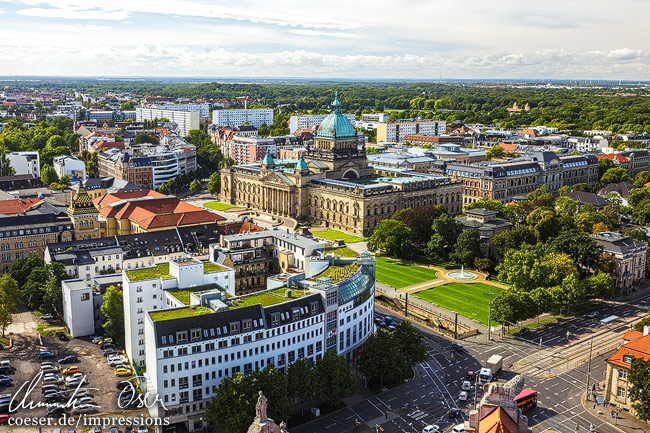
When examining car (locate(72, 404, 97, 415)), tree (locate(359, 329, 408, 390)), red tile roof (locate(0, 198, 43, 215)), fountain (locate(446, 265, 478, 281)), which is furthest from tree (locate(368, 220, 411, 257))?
car (locate(72, 404, 97, 415))

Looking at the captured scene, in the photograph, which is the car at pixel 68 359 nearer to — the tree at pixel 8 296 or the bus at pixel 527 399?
the tree at pixel 8 296

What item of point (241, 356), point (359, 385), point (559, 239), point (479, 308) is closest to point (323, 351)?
point (359, 385)

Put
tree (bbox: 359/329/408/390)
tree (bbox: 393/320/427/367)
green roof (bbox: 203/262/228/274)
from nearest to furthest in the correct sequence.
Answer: tree (bbox: 359/329/408/390) < tree (bbox: 393/320/427/367) < green roof (bbox: 203/262/228/274)

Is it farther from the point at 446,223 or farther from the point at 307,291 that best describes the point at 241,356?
the point at 446,223

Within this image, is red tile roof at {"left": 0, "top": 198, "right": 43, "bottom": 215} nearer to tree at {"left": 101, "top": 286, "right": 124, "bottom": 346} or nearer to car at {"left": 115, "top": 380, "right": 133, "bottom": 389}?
tree at {"left": 101, "top": 286, "right": 124, "bottom": 346}

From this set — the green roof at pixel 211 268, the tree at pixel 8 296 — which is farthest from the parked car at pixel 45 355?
the green roof at pixel 211 268

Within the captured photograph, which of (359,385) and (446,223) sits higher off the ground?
(446,223)

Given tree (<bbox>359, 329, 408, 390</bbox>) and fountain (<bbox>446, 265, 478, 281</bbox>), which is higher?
tree (<bbox>359, 329, 408, 390</bbox>)
